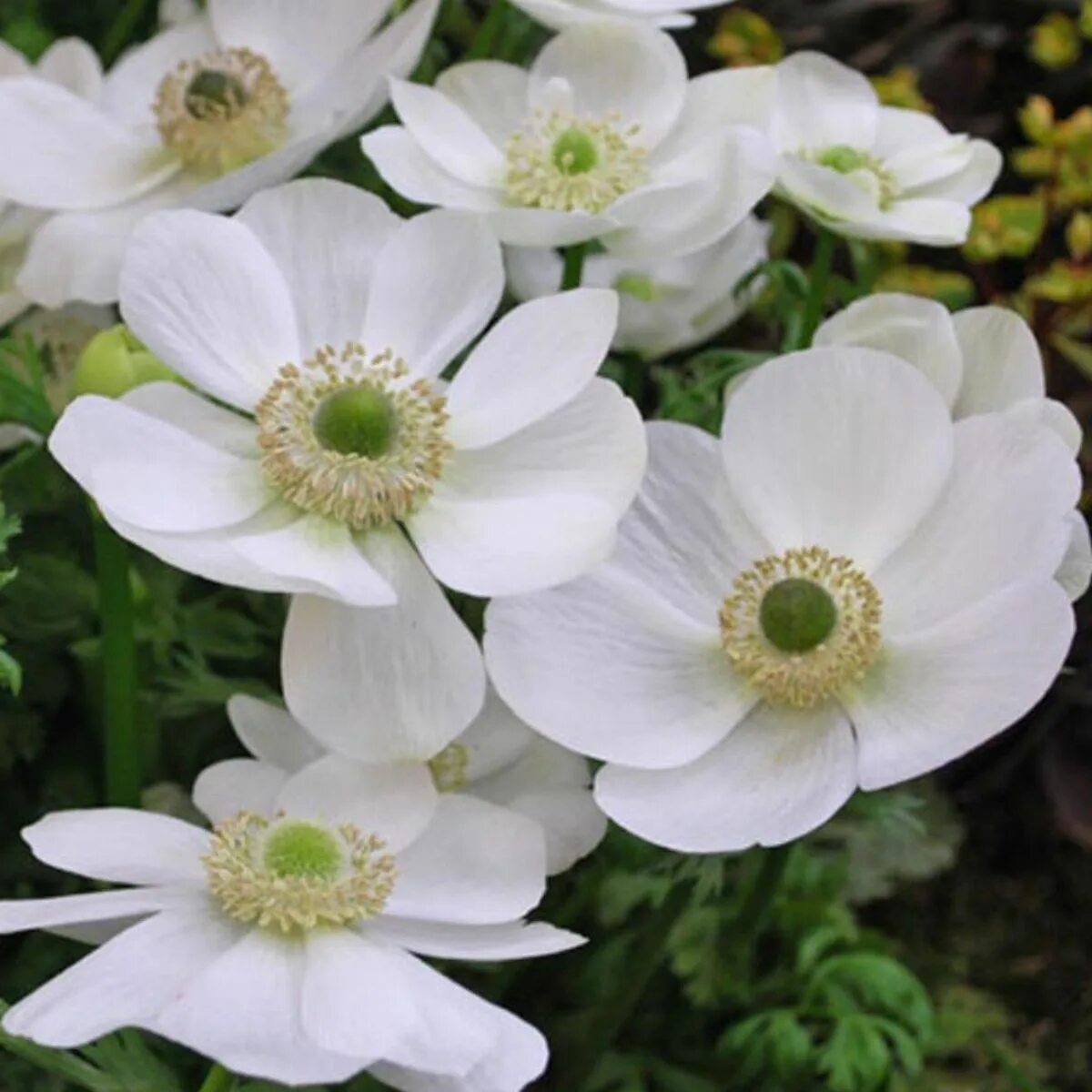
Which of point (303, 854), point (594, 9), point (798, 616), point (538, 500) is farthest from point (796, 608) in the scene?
point (594, 9)

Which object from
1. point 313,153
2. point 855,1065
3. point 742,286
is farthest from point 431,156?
point 855,1065

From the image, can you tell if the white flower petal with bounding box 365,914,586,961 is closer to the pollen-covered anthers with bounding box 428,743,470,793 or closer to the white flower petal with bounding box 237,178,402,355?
the pollen-covered anthers with bounding box 428,743,470,793

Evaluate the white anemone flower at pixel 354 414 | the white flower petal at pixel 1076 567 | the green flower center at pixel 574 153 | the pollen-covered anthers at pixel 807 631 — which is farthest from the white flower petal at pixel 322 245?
the white flower petal at pixel 1076 567

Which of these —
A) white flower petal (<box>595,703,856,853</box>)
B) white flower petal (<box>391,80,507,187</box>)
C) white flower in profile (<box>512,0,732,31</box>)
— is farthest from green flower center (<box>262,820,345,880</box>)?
white flower in profile (<box>512,0,732,31</box>)

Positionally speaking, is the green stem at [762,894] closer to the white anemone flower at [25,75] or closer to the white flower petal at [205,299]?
the white flower petal at [205,299]

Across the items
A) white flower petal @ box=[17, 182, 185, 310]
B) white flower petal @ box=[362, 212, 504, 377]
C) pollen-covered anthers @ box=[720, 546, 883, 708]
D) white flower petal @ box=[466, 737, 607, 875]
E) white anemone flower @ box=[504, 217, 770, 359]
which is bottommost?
white flower petal @ box=[466, 737, 607, 875]

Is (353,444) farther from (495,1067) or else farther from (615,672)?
(495,1067)
